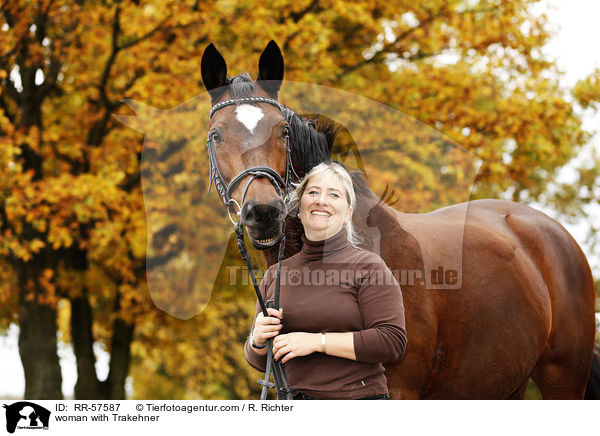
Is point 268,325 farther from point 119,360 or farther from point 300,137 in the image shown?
point 119,360

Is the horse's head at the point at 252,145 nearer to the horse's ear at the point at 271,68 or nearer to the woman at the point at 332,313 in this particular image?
the horse's ear at the point at 271,68

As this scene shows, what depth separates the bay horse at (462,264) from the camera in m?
→ 2.68

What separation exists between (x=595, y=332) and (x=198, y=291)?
392 centimetres

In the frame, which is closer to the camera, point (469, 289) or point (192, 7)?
point (469, 289)

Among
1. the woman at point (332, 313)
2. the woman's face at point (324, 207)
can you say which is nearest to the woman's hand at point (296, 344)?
the woman at point (332, 313)

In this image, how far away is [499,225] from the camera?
13.4 feet

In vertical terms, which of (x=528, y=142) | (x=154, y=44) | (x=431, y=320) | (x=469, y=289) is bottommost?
(x=431, y=320)

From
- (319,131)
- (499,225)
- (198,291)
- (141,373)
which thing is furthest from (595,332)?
(141,373)

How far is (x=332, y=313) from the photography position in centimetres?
196

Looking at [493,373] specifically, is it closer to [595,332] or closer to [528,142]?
[595,332]

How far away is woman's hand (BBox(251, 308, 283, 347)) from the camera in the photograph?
2002 mm
